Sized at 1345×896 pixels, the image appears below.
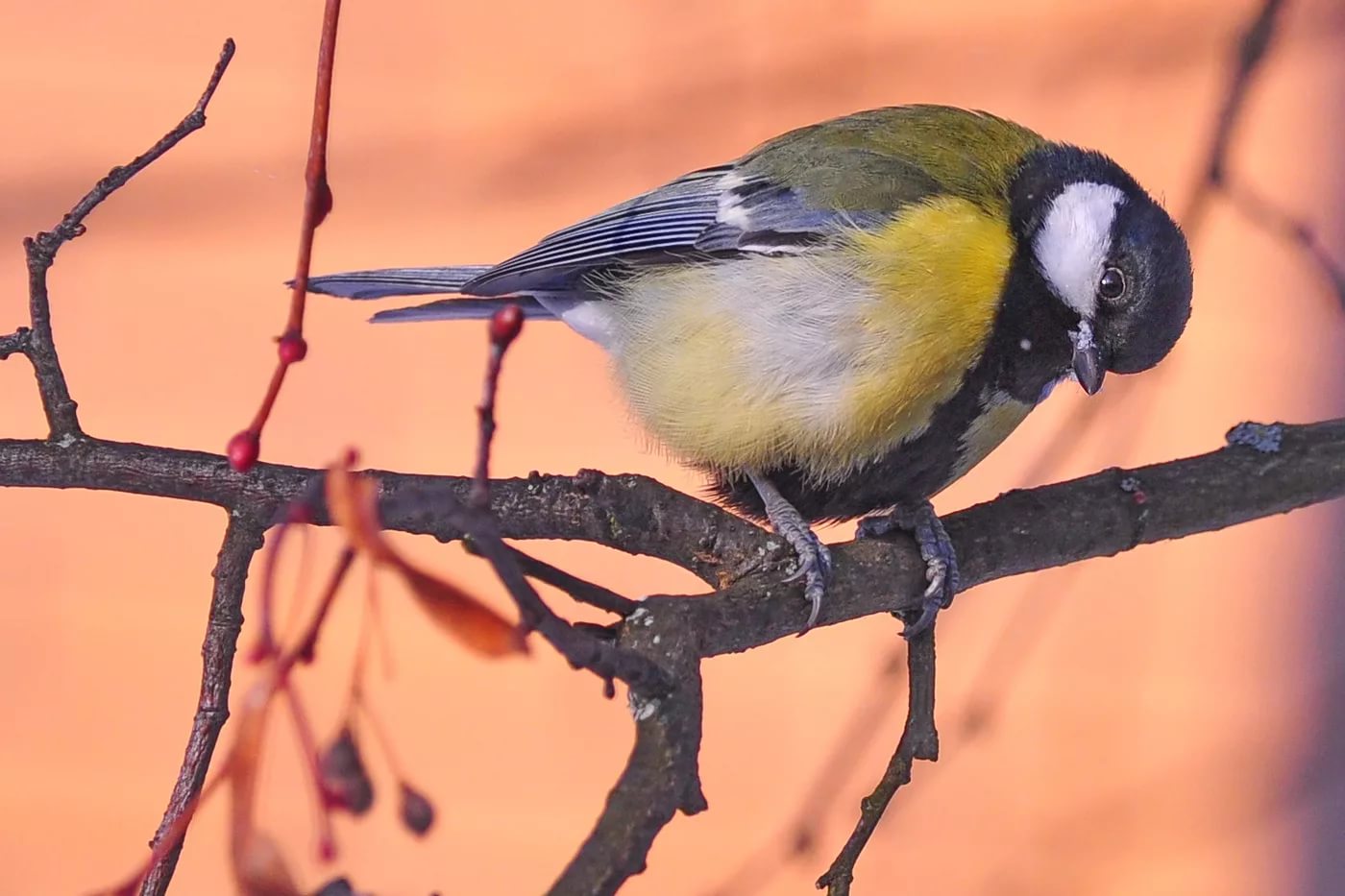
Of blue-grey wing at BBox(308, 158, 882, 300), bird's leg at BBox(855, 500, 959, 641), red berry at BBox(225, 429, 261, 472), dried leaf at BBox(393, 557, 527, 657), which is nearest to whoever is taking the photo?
dried leaf at BBox(393, 557, 527, 657)

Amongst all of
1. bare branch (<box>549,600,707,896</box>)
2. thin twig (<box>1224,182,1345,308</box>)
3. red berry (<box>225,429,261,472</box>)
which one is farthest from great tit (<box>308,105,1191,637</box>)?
red berry (<box>225,429,261,472</box>)

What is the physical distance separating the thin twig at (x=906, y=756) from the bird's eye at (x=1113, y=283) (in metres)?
0.26

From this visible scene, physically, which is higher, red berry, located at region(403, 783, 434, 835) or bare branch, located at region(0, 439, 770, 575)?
bare branch, located at region(0, 439, 770, 575)

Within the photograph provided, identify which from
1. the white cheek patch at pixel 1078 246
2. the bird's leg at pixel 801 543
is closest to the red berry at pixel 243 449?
the bird's leg at pixel 801 543

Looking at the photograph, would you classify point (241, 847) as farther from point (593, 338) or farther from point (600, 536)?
point (593, 338)

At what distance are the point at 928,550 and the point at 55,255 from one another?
1.89 ft

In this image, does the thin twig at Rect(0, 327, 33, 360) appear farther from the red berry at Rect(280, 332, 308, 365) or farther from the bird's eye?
the bird's eye

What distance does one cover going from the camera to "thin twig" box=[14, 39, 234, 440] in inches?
19.1

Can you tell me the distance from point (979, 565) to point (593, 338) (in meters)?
0.38

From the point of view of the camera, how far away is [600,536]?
747mm

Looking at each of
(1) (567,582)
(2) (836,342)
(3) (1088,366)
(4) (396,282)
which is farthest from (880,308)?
(1) (567,582)

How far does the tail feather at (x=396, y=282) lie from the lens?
105cm

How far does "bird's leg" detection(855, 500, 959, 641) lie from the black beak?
141 millimetres

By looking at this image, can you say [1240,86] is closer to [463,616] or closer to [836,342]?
[836,342]
